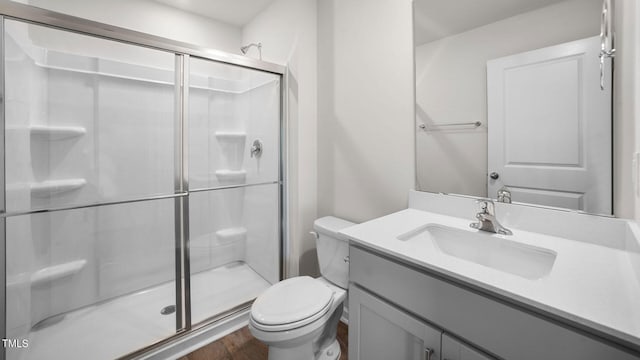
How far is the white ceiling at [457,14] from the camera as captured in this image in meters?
1.09

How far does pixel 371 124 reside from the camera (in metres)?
1.65

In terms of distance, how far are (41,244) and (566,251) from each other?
2.41 metres

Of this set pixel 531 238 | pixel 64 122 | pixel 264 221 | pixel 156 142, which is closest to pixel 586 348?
pixel 531 238

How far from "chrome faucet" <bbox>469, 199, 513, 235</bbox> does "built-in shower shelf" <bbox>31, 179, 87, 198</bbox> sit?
2050 mm

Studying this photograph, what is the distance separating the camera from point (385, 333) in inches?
35.5

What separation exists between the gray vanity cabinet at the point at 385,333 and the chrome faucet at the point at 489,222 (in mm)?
540

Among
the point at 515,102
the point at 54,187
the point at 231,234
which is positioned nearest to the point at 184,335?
the point at 231,234

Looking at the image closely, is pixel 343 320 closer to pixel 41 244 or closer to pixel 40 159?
pixel 41 244

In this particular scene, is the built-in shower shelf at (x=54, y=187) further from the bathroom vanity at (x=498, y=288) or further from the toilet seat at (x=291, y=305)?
the bathroom vanity at (x=498, y=288)

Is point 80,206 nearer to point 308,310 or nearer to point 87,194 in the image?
point 87,194

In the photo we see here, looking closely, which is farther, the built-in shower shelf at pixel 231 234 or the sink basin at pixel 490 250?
the built-in shower shelf at pixel 231 234

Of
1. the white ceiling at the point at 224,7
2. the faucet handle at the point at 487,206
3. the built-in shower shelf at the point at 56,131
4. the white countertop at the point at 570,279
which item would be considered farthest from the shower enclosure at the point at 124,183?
the faucet handle at the point at 487,206

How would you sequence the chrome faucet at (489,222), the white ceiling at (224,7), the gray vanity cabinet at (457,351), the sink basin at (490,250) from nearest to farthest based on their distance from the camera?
the gray vanity cabinet at (457,351) < the sink basin at (490,250) < the chrome faucet at (489,222) < the white ceiling at (224,7)

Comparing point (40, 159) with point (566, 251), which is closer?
point (566, 251)
